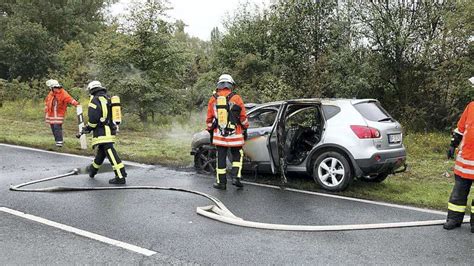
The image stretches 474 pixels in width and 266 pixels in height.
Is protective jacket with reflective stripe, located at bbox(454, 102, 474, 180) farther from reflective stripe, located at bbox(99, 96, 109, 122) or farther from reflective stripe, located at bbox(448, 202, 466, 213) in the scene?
reflective stripe, located at bbox(99, 96, 109, 122)

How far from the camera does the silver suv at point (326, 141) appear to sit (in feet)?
22.2

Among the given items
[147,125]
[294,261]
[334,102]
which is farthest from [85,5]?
[294,261]

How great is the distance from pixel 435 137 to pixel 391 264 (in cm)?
948

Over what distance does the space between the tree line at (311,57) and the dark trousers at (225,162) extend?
7113 millimetres

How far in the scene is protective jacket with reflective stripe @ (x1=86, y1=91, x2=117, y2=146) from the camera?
759 cm

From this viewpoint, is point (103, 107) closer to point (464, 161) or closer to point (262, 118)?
point (262, 118)

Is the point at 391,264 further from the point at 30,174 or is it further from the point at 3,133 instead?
the point at 3,133

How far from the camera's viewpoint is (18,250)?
14.5ft

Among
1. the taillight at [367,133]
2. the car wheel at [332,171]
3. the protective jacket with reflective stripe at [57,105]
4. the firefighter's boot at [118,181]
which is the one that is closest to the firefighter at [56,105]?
the protective jacket with reflective stripe at [57,105]

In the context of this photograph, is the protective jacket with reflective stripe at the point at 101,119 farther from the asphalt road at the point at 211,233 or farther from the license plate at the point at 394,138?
the license plate at the point at 394,138

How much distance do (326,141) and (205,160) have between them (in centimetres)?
263

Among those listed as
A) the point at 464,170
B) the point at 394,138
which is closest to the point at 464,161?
the point at 464,170

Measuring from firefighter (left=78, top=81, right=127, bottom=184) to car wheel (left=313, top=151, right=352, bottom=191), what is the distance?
10.7ft

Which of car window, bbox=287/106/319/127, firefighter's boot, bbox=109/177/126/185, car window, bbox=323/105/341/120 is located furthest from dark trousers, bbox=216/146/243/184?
firefighter's boot, bbox=109/177/126/185
